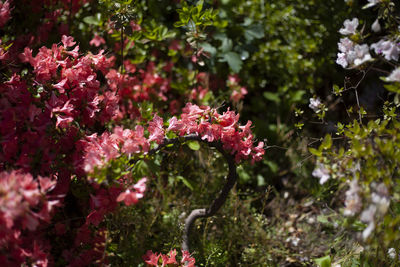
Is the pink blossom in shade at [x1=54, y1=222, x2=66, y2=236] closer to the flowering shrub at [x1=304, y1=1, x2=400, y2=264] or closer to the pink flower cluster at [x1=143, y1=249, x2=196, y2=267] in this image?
the pink flower cluster at [x1=143, y1=249, x2=196, y2=267]

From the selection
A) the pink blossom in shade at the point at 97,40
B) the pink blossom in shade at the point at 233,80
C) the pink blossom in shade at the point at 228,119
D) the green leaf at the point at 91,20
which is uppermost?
the green leaf at the point at 91,20

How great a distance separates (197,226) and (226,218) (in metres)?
0.17

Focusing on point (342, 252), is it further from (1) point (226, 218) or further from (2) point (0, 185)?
(2) point (0, 185)

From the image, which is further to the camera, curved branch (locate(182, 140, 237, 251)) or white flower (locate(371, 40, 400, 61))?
curved branch (locate(182, 140, 237, 251))

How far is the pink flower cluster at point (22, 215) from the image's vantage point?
995mm

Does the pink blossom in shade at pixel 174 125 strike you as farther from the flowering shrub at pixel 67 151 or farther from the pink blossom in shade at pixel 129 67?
the pink blossom in shade at pixel 129 67

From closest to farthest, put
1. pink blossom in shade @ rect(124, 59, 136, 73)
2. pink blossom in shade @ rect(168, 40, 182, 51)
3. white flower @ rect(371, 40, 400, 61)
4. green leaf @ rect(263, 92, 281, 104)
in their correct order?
white flower @ rect(371, 40, 400, 61) → pink blossom in shade @ rect(124, 59, 136, 73) → pink blossom in shade @ rect(168, 40, 182, 51) → green leaf @ rect(263, 92, 281, 104)

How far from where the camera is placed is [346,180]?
46.2 inches

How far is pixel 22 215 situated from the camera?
1010mm

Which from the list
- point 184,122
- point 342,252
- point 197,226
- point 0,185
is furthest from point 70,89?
point 342,252

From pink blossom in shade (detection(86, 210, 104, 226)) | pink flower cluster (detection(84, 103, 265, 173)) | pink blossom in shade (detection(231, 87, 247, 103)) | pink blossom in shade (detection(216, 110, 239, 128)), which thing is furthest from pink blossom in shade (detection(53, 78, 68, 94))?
pink blossom in shade (detection(231, 87, 247, 103))

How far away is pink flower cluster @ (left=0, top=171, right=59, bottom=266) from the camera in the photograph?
39.2 inches

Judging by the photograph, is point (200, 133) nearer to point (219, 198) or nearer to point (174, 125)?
point (174, 125)

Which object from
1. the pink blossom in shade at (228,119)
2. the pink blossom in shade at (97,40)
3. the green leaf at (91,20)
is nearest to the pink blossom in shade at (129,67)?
the pink blossom in shade at (97,40)
